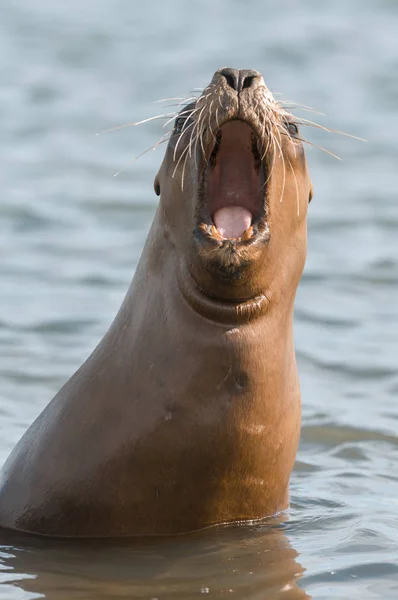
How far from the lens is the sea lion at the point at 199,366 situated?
592cm

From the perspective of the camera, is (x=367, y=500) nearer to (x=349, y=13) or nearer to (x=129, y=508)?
(x=129, y=508)

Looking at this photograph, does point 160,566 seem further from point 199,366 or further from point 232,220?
point 232,220

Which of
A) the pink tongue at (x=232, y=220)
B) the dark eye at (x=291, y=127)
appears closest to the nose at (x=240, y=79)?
the dark eye at (x=291, y=127)

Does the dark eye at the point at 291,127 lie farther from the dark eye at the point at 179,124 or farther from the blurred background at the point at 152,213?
the blurred background at the point at 152,213

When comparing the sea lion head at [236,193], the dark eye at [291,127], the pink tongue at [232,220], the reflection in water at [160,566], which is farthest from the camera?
the dark eye at [291,127]

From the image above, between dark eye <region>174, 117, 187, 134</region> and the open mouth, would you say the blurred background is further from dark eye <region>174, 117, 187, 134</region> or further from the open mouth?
dark eye <region>174, 117, 187, 134</region>

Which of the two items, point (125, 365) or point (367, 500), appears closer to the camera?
point (125, 365)

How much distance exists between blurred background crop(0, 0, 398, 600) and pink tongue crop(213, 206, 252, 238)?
131 cm

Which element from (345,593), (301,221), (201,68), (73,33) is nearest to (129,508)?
(345,593)

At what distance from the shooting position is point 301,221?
6.31m

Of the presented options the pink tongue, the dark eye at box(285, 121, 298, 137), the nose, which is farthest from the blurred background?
the nose

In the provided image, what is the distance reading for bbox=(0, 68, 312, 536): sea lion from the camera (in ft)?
19.4

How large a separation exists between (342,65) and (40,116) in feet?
13.5

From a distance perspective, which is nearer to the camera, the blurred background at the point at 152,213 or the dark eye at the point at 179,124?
the blurred background at the point at 152,213
